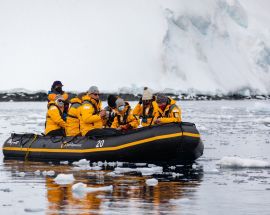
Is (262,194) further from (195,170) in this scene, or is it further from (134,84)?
(134,84)

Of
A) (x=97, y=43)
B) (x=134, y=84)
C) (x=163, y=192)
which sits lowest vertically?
(x=163, y=192)

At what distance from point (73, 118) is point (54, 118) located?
395mm

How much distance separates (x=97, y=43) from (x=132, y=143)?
72989 millimetres

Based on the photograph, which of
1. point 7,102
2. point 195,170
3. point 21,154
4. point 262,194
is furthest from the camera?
point 7,102

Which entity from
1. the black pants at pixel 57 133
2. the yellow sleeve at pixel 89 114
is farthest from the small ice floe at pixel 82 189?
the black pants at pixel 57 133

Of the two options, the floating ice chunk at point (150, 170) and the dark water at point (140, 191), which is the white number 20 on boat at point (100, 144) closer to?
the dark water at point (140, 191)

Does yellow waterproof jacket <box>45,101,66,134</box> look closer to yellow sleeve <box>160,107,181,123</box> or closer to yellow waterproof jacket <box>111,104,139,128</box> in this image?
yellow waterproof jacket <box>111,104,139,128</box>

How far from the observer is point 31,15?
317 feet

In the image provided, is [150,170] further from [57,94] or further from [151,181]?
[57,94]

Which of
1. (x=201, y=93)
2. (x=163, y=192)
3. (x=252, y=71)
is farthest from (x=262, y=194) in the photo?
(x=252, y=71)

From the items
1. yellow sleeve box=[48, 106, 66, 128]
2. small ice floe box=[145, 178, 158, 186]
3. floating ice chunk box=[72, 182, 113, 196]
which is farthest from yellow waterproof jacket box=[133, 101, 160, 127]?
floating ice chunk box=[72, 182, 113, 196]

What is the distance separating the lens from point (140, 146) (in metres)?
13.8

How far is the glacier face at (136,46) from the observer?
79688 mm

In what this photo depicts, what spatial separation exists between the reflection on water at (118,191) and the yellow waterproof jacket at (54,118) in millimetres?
1344
